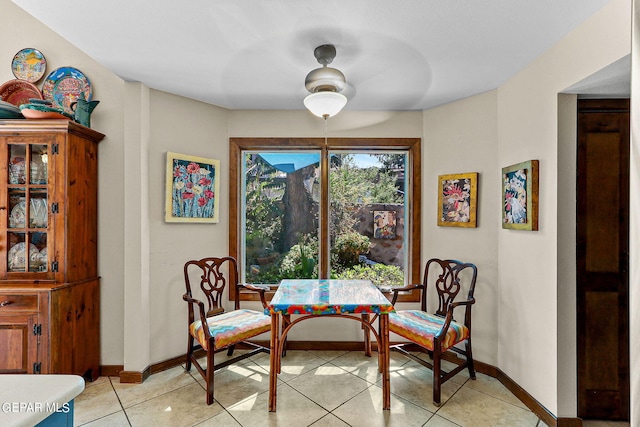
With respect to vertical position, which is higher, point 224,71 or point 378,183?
point 224,71

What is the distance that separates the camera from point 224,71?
7.66 feet

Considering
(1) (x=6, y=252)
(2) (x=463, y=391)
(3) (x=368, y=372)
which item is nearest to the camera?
(1) (x=6, y=252)

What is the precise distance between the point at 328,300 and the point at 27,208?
231 centimetres

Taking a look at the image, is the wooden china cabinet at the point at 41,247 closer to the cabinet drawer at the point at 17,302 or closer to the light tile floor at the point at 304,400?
the cabinet drawer at the point at 17,302

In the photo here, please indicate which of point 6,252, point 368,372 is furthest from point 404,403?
point 6,252

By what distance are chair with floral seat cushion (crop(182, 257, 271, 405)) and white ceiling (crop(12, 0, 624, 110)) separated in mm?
1625

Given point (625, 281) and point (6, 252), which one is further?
point (6, 252)

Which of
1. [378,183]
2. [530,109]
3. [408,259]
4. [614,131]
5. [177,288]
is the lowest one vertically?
[177,288]

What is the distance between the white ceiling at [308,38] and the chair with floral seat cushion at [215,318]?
1.62 meters

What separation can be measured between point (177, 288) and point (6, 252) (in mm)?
1205

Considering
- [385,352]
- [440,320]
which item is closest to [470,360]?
[440,320]

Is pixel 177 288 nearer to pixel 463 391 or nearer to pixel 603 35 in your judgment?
pixel 463 391

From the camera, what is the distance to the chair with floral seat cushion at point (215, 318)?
2219mm

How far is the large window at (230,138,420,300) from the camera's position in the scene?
3.21 meters
